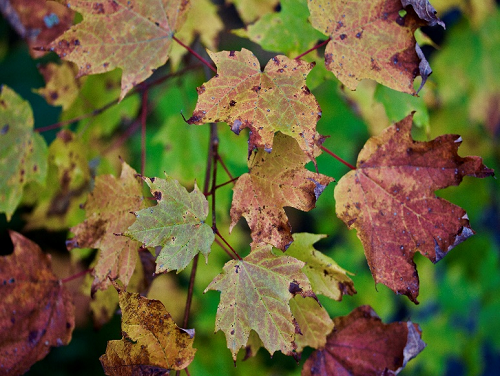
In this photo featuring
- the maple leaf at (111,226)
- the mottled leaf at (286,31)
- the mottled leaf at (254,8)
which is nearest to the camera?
the maple leaf at (111,226)

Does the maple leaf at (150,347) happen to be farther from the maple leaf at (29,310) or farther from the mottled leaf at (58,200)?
the mottled leaf at (58,200)

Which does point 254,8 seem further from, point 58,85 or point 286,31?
point 58,85

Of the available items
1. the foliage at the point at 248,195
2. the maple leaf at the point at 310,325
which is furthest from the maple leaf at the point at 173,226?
the maple leaf at the point at 310,325

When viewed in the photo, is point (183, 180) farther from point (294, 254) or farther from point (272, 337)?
point (272, 337)

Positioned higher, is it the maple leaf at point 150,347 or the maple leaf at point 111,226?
the maple leaf at point 111,226

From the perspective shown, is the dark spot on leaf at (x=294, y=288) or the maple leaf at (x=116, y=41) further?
the maple leaf at (x=116, y=41)

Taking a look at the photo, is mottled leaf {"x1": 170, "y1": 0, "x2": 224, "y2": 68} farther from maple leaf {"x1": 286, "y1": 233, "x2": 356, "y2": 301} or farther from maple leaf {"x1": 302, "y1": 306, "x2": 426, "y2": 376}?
maple leaf {"x1": 302, "y1": 306, "x2": 426, "y2": 376}

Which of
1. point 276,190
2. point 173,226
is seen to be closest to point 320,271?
point 276,190
